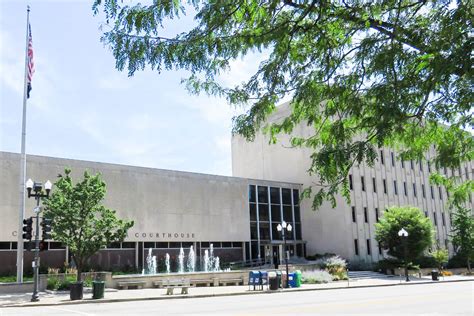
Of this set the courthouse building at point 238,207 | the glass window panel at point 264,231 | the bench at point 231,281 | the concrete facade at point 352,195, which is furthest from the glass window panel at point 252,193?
the bench at point 231,281

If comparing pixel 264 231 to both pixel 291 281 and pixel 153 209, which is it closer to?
pixel 153 209

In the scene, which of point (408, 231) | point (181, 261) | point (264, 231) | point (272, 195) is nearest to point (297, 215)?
point (272, 195)

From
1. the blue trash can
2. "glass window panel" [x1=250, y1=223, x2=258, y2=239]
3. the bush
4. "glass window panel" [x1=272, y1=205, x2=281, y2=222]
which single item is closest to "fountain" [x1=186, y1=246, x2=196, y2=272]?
"glass window panel" [x1=250, y1=223, x2=258, y2=239]

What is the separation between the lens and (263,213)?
50125 mm

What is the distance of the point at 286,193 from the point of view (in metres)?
52.6

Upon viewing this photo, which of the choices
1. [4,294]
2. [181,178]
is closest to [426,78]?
[4,294]

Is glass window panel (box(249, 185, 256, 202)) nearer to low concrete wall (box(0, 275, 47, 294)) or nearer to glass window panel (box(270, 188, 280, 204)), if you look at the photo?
glass window panel (box(270, 188, 280, 204))

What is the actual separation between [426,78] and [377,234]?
4389 centimetres

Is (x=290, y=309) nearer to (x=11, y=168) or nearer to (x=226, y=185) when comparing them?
(x=11, y=168)

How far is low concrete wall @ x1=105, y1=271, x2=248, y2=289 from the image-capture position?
106ft

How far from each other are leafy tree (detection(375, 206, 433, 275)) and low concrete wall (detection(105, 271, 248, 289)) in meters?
16.6

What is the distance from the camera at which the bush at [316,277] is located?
3847cm

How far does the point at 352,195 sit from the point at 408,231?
839cm

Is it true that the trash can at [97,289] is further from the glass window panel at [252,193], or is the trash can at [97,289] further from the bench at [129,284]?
the glass window panel at [252,193]
